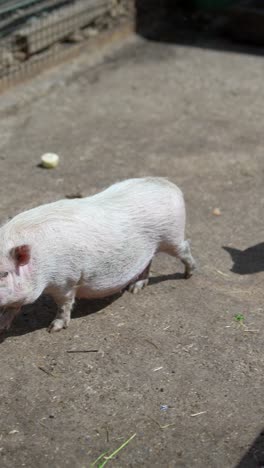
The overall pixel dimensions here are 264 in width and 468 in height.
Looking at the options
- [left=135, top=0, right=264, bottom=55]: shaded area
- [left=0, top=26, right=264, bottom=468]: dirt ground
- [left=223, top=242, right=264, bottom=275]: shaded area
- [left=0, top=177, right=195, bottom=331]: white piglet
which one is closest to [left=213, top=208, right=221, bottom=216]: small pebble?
[left=0, top=26, right=264, bottom=468]: dirt ground

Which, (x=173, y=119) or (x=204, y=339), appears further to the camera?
(x=173, y=119)

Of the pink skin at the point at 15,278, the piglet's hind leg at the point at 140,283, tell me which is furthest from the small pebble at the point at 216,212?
the pink skin at the point at 15,278

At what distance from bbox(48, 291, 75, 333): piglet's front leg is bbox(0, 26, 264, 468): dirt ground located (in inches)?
2.2

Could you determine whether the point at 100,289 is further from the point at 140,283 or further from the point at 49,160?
the point at 49,160

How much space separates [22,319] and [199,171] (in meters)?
2.62

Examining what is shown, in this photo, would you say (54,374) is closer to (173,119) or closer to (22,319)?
(22,319)

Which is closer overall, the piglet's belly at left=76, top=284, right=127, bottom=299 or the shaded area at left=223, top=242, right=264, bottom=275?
the piglet's belly at left=76, top=284, right=127, bottom=299

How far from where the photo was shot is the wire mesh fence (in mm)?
8281

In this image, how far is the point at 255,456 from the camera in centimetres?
397

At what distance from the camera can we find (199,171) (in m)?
7.03

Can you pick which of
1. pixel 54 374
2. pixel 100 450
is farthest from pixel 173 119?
pixel 100 450

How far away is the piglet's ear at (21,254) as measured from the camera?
4316 millimetres

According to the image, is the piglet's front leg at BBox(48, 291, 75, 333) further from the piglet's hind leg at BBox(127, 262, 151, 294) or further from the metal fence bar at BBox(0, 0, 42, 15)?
the metal fence bar at BBox(0, 0, 42, 15)

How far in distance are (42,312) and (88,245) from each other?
678 mm
